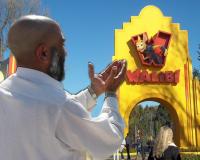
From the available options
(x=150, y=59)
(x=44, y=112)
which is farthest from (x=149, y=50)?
(x=44, y=112)

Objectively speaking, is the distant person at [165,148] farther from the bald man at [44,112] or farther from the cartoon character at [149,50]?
the cartoon character at [149,50]

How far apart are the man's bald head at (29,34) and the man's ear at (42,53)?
0.05ft

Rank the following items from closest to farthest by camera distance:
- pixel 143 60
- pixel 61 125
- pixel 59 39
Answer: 1. pixel 61 125
2. pixel 59 39
3. pixel 143 60

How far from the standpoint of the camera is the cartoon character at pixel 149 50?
69.3ft

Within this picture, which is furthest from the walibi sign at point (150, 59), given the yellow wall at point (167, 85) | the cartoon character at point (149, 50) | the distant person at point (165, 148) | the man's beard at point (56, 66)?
the man's beard at point (56, 66)

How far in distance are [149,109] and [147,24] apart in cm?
4040

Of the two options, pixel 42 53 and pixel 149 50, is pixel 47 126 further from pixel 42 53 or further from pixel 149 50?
pixel 149 50

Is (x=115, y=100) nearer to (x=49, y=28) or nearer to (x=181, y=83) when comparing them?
(x=49, y=28)

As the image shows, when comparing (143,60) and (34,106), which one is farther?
(143,60)

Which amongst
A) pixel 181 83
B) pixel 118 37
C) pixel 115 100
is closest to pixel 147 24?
pixel 118 37

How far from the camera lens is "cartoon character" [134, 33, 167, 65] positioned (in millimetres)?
21125

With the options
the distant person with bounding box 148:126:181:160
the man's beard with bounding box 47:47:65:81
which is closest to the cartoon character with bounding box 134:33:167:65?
the distant person with bounding box 148:126:181:160

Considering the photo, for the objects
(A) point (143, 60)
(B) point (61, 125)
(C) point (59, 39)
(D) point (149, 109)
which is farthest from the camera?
(D) point (149, 109)

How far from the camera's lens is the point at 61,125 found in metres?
1.46
